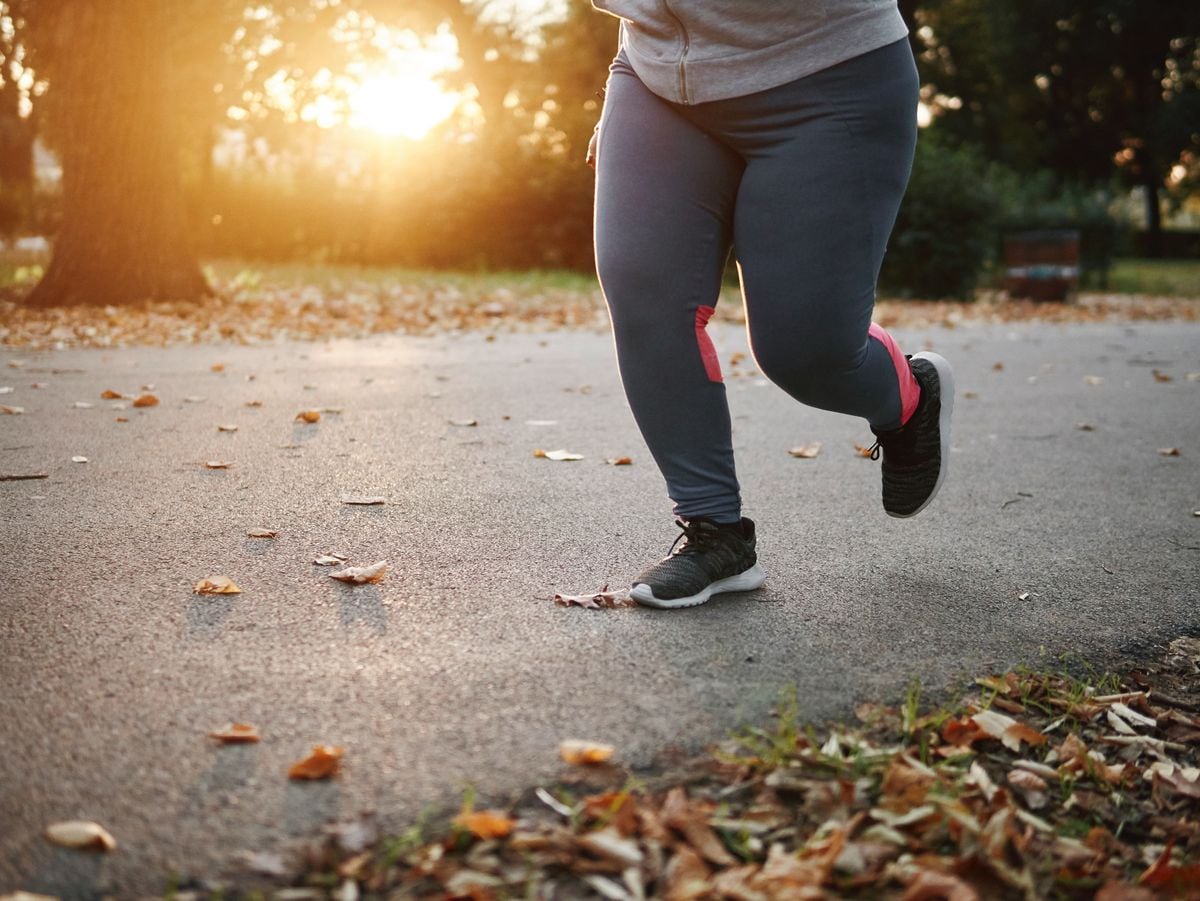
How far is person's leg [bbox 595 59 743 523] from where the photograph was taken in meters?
2.49

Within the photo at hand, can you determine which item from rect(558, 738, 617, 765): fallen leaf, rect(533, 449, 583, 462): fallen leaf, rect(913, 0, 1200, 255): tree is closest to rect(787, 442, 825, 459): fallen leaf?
rect(533, 449, 583, 462): fallen leaf

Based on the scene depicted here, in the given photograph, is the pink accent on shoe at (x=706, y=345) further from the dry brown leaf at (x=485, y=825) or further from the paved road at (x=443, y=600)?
the dry brown leaf at (x=485, y=825)

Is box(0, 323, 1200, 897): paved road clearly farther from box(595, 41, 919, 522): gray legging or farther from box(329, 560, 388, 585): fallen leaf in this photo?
box(595, 41, 919, 522): gray legging

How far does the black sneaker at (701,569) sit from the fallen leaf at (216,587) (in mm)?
924

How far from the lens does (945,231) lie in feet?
51.3

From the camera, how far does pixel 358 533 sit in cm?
333

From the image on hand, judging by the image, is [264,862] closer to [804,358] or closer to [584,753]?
[584,753]

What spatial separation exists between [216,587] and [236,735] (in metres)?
0.86

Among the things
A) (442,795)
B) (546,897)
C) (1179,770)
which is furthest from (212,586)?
(1179,770)

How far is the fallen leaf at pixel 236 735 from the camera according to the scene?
1.93 meters

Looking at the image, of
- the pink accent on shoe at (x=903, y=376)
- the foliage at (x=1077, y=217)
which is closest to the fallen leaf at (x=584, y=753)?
the pink accent on shoe at (x=903, y=376)

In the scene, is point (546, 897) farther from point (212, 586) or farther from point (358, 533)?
point (358, 533)

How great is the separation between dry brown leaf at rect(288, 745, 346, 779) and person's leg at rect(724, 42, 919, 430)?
49.5 inches

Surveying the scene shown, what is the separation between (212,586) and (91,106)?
907cm
